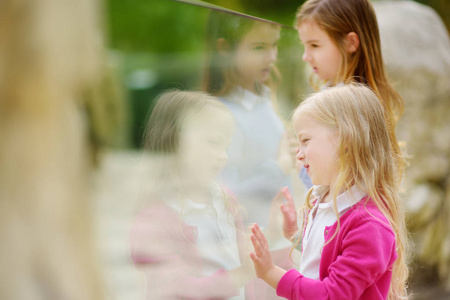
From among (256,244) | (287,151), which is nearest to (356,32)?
(287,151)

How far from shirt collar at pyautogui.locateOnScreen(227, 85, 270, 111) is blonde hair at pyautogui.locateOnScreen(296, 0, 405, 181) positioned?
0.61 ft

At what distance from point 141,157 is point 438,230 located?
201 centimetres

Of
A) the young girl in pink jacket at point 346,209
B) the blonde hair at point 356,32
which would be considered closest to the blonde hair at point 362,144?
the young girl in pink jacket at point 346,209

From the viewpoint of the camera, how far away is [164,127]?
738 mm

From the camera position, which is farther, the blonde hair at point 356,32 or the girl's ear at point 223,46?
the blonde hair at point 356,32

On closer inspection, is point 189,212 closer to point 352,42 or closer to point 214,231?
point 214,231

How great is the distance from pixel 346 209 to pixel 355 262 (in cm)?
10

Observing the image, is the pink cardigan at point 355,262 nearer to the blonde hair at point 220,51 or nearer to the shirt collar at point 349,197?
the shirt collar at point 349,197

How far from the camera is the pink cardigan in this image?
0.75 meters

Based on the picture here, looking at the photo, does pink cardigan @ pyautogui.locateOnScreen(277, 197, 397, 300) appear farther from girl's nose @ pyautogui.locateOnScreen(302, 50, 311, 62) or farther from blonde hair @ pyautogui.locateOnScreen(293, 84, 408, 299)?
girl's nose @ pyautogui.locateOnScreen(302, 50, 311, 62)

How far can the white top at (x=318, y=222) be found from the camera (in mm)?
814

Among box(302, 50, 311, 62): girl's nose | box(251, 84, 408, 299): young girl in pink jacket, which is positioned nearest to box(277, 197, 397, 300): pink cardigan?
box(251, 84, 408, 299): young girl in pink jacket

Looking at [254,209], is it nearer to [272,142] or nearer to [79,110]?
[272,142]

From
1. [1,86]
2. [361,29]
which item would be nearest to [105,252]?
[1,86]
